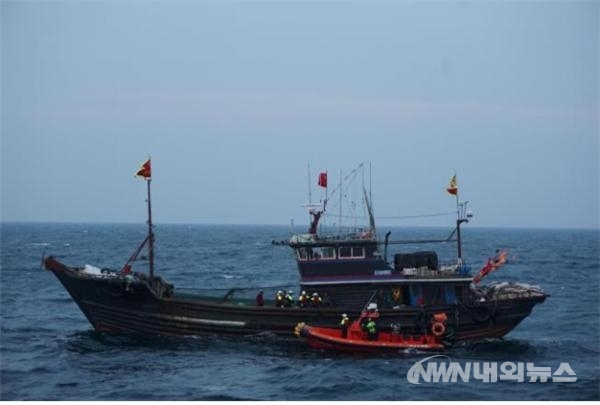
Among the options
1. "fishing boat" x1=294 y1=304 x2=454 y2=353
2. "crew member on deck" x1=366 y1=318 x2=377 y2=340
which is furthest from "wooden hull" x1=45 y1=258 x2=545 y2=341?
"crew member on deck" x1=366 y1=318 x2=377 y2=340

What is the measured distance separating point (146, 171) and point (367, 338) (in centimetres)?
1387

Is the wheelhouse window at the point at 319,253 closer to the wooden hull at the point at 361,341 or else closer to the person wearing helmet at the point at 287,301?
the person wearing helmet at the point at 287,301

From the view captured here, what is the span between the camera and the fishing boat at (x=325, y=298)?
3981 cm

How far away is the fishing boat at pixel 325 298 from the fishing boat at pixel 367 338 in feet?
2.19

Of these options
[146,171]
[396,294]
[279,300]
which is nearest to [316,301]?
[279,300]

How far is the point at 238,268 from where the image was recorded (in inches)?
3792

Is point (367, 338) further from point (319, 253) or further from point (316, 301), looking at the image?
point (319, 253)

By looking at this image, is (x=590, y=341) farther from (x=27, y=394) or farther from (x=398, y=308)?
(x=27, y=394)

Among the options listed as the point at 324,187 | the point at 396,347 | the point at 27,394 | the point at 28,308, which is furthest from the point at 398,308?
the point at 28,308

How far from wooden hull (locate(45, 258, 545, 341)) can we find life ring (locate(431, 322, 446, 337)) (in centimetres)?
76

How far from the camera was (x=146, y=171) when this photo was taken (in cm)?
4147

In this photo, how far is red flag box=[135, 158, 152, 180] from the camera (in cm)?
4131

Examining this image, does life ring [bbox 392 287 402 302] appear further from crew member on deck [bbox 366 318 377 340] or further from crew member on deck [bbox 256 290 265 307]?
crew member on deck [bbox 256 290 265 307]

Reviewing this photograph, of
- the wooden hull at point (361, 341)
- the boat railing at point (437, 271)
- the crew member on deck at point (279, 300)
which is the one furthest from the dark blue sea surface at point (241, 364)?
the boat railing at point (437, 271)
